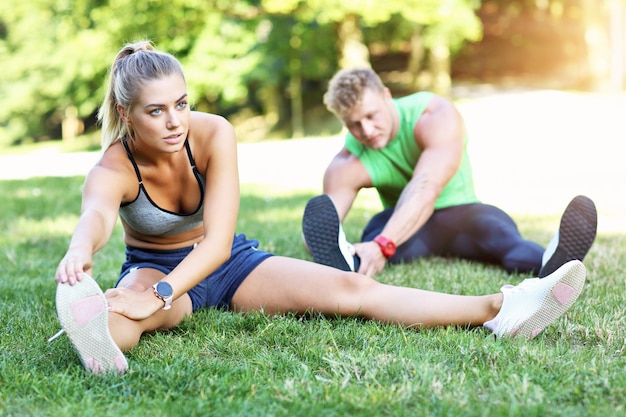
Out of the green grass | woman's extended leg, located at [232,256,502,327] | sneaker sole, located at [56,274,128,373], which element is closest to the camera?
the green grass

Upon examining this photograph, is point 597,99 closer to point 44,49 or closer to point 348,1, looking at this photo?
point 348,1

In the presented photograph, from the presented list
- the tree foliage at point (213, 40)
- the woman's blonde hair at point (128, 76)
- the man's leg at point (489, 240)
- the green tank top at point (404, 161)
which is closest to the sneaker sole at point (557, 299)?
the man's leg at point (489, 240)

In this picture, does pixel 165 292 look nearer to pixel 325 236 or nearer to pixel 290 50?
pixel 325 236

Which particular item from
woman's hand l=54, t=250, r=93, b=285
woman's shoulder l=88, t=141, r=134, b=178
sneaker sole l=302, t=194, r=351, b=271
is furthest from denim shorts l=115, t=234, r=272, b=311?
woman's hand l=54, t=250, r=93, b=285

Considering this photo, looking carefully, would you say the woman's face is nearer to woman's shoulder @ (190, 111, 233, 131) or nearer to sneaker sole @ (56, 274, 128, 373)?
woman's shoulder @ (190, 111, 233, 131)

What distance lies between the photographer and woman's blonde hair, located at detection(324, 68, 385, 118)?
4.38m

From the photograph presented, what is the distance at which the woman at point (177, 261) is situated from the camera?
101 inches

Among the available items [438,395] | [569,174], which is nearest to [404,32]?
[569,174]

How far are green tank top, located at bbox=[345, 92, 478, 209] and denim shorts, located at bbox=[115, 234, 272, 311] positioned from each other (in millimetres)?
1623

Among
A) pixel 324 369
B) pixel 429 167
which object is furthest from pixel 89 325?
pixel 429 167

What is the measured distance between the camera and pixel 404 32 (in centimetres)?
2253

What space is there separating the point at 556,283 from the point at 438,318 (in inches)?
19.6

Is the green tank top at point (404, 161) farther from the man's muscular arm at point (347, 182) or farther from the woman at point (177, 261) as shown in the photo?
the woman at point (177, 261)

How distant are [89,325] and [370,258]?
2.01m
